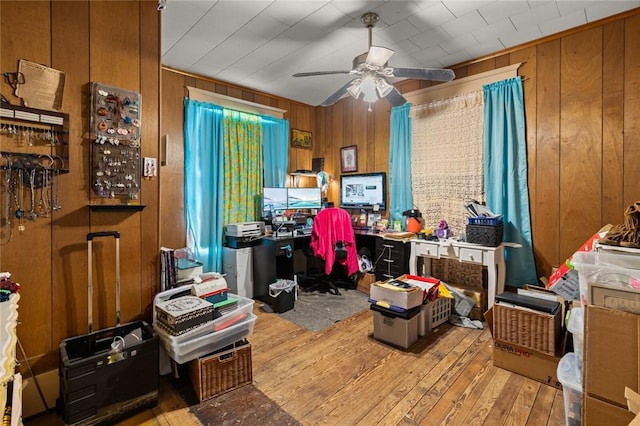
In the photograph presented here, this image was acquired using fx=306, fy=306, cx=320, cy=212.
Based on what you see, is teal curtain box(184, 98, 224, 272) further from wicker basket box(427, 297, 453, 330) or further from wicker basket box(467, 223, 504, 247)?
wicker basket box(467, 223, 504, 247)

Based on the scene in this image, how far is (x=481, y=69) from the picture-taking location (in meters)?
3.24

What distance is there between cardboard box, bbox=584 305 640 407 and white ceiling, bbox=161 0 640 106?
7.48 ft

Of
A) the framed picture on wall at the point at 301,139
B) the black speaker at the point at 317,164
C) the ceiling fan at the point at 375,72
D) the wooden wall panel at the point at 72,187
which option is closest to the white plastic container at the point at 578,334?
the ceiling fan at the point at 375,72

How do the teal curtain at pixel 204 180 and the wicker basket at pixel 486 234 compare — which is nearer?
the wicker basket at pixel 486 234

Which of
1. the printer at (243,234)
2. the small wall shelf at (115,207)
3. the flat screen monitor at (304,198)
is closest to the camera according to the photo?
the small wall shelf at (115,207)

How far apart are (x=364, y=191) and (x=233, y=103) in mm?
2094

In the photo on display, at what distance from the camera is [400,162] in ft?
12.7

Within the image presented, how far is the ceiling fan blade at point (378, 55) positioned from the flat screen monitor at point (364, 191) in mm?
1765

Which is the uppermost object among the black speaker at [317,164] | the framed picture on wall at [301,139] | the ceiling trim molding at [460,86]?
the ceiling trim molding at [460,86]

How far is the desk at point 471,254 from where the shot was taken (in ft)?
Answer: 9.02

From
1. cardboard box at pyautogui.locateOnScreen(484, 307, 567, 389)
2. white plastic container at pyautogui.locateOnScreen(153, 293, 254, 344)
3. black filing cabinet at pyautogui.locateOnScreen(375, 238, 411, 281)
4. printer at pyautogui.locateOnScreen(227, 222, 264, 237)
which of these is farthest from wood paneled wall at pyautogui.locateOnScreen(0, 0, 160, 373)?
cardboard box at pyautogui.locateOnScreen(484, 307, 567, 389)

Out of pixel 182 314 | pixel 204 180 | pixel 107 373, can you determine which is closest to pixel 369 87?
pixel 204 180

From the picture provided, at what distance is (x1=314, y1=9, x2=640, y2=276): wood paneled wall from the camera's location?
249cm

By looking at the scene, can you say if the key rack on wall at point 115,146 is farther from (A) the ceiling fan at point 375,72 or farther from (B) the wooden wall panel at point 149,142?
(A) the ceiling fan at point 375,72
